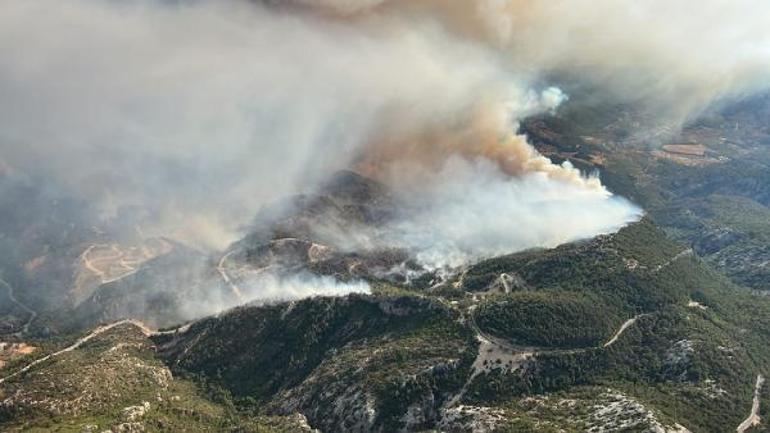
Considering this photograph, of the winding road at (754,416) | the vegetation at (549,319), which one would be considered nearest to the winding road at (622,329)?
the vegetation at (549,319)

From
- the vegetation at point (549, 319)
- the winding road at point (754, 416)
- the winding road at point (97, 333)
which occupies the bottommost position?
the winding road at point (97, 333)

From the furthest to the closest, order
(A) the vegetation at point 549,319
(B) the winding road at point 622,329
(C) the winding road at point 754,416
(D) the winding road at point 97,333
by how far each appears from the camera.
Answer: (D) the winding road at point 97,333
(B) the winding road at point 622,329
(A) the vegetation at point 549,319
(C) the winding road at point 754,416

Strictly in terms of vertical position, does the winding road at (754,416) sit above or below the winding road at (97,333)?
above

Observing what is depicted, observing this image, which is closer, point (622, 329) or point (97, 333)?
point (622, 329)

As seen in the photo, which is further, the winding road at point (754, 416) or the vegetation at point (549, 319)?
the vegetation at point (549, 319)

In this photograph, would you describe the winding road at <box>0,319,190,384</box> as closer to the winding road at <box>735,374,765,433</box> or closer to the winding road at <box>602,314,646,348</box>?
the winding road at <box>602,314,646,348</box>

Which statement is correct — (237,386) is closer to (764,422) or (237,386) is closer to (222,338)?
(222,338)

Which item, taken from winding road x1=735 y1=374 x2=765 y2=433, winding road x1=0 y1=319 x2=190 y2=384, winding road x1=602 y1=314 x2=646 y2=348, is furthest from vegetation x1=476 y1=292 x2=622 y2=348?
winding road x1=0 y1=319 x2=190 y2=384

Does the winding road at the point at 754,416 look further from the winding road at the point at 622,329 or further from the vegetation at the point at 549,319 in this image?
the vegetation at the point at 549,319

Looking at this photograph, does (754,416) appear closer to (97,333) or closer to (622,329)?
(622,329)

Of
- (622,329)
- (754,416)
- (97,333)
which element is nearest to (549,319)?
(622,329)

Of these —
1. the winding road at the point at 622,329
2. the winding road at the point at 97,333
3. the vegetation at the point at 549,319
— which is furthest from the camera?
the winding road at the point at 97,333
